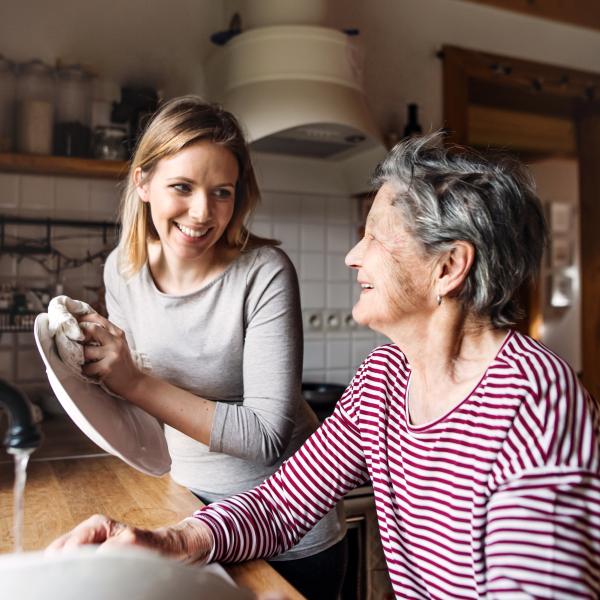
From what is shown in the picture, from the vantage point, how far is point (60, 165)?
6.95 ft

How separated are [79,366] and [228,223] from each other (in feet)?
1.65

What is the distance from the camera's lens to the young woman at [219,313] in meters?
1.24

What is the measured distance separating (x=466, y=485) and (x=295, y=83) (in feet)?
5.37

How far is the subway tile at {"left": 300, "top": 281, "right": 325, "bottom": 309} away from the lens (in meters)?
2.78

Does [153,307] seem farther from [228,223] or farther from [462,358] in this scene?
[462,358]

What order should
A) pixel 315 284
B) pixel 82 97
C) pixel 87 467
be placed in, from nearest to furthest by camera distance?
pixel 87 467, pixel 82 97, pixel 315 284

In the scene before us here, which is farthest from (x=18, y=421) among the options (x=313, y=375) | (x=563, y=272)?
(x=563, y=272)

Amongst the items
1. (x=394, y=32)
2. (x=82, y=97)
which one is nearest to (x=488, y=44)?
(x=394, y=32)

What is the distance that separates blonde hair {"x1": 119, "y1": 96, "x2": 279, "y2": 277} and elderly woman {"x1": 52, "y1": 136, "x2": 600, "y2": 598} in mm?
379

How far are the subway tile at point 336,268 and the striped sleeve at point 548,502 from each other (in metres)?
1.98

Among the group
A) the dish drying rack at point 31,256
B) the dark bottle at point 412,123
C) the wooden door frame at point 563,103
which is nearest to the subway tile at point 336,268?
the dark bottle at point 412,123

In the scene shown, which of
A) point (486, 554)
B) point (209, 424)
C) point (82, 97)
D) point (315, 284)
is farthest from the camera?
point (315, 284)

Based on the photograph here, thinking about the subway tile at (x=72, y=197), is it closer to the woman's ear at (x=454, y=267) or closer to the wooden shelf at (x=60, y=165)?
the wooden shelf at (x=60, y=165)

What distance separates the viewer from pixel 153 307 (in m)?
1.37
